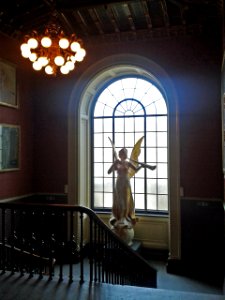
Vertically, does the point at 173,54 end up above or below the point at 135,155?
above

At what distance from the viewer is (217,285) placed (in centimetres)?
505

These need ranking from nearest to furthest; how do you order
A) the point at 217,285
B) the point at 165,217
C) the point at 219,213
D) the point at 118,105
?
the point at 217,285, the point at 219,213, the point at 165,217, the point at 118,105

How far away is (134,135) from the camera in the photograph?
23.0 ft

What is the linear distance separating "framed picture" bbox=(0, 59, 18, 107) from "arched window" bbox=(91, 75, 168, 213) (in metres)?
1.89

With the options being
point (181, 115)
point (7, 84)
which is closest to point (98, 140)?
point (181, 115)

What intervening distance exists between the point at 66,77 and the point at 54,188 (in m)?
2.40

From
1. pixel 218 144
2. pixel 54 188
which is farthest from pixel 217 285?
pixel 54 188

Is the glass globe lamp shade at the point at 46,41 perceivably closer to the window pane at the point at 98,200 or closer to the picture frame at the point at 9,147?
the picture frame at the point at 9,147

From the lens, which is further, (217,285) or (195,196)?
(195,196)

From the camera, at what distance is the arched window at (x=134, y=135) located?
22.3 ft

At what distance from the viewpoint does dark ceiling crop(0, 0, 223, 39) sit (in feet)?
17.2

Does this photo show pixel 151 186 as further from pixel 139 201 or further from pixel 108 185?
pixel 108 185

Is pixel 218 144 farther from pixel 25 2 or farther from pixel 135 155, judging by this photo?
pixel 25 2

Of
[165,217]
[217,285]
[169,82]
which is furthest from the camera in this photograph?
[165,217]
